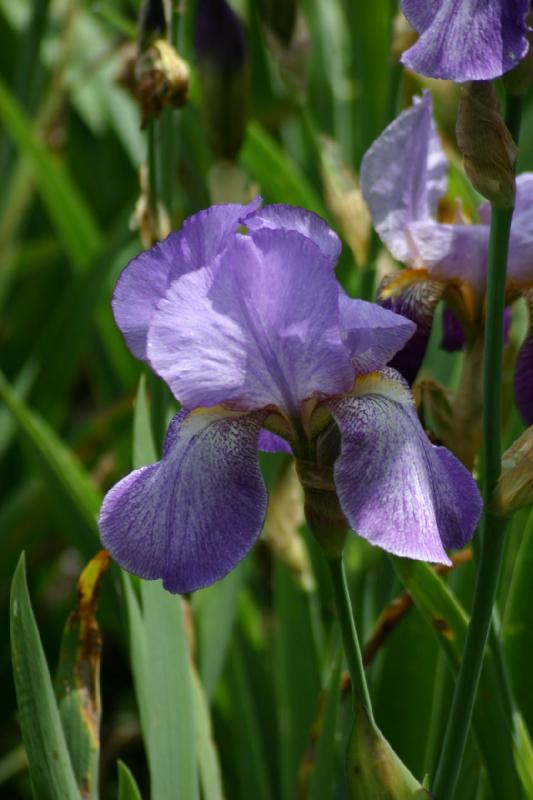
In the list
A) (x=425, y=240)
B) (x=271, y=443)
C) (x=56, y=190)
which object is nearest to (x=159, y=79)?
(x=425, y=240)

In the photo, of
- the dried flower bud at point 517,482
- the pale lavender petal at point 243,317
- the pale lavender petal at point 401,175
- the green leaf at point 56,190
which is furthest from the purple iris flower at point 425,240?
the green leaf at point 56,190

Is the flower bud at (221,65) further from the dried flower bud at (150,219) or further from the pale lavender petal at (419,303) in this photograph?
the pale lavender petal at (419,303)

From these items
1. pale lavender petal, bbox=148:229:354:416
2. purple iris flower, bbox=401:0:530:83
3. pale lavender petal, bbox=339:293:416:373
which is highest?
purple iris flower, bbox=401:0:530:83

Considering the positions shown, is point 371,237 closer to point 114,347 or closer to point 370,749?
point 370,749

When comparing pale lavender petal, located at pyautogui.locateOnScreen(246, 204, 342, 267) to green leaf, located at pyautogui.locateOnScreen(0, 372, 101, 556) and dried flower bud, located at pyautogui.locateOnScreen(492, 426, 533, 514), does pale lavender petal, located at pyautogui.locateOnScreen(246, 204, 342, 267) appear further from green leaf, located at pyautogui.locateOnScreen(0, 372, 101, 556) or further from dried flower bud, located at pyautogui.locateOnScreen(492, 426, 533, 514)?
green leaf, located at pyautogui.locateOnScreen(0, 372, 101, 556)

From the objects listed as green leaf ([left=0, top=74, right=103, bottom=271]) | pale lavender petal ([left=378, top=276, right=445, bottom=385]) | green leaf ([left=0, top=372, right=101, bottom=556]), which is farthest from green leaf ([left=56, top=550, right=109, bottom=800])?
green leaf ([left=0, top=74, right=103, bottom=271])

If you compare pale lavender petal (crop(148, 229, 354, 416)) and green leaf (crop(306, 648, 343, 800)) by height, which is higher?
pale lavender petal (crop(148, 229, 354, 416))
